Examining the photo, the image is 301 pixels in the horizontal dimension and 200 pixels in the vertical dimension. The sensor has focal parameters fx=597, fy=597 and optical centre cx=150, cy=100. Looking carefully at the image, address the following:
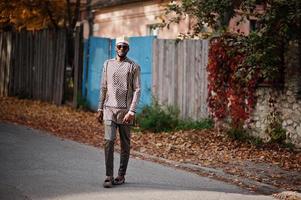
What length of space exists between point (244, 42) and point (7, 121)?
6923 mm

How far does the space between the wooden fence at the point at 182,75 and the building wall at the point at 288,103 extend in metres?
1.93

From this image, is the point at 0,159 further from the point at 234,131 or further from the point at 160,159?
the point at 234,131

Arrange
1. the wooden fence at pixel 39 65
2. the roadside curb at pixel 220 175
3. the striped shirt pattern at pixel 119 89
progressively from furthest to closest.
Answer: the wooden fence at pixel 39 65 < the roadside curb at pixel 220 175 < the striped shirt pattern at pixel 119 89

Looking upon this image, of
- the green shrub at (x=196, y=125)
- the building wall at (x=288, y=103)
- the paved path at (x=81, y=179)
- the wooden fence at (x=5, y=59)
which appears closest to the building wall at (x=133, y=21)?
the wooden fence at (x=5, y=59)

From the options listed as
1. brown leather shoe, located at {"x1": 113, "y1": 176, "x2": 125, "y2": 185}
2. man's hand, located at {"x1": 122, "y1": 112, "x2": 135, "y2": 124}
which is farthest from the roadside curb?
man's hand, located at {"x1": 122, "y1": 112, "x2": 135, "y2": 124}

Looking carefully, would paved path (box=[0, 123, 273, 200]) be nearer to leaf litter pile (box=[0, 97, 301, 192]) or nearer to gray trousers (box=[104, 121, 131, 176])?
gray trousers (box=[104, 121, 131, 176])

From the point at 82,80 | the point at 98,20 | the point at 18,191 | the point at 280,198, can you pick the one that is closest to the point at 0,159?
the point at 18,191

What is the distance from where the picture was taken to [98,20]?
92.5 feet

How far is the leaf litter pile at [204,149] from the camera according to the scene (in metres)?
10.4

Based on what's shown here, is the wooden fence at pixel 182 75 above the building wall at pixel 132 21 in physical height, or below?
below

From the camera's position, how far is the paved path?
25.2 ft

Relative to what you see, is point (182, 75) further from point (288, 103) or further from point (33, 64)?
point (33, 64)

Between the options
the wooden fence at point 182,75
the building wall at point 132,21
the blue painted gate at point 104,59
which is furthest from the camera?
the building wall at point 132,21

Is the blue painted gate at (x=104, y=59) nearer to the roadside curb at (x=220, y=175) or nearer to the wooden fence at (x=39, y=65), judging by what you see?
the wooden fence at (x=39, y=65)
